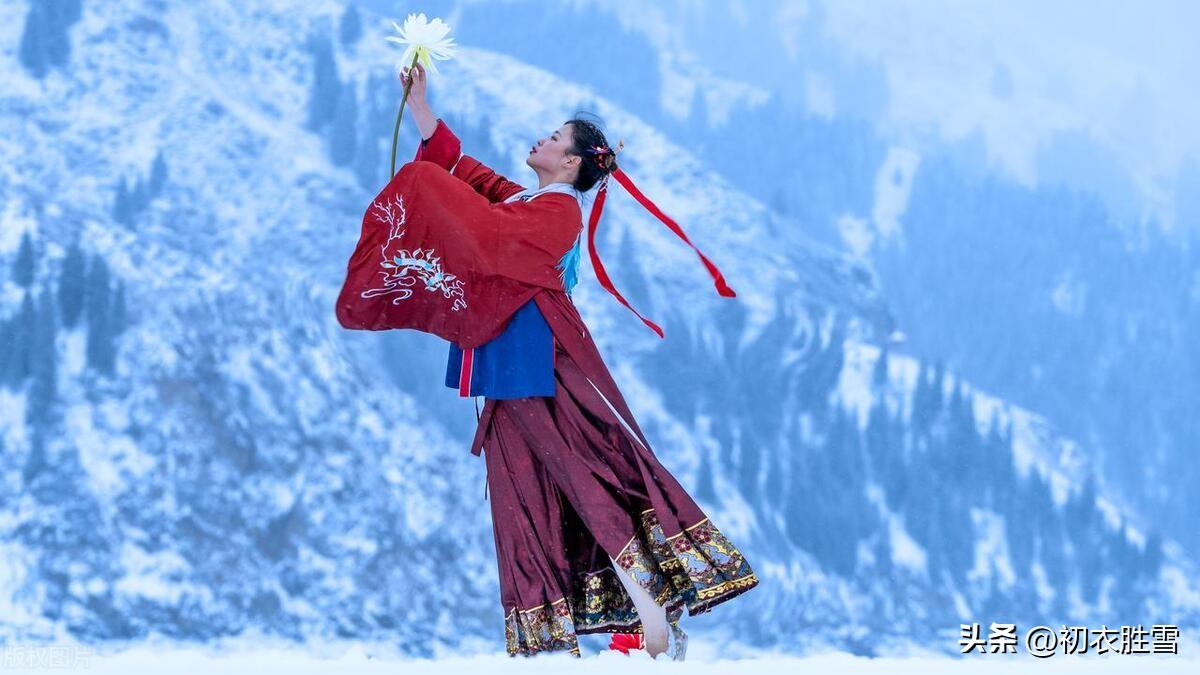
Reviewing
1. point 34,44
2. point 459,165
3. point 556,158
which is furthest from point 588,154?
point 34,44

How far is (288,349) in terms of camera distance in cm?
953

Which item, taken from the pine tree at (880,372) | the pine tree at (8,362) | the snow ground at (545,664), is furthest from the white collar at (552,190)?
the pine tree at (880,372)

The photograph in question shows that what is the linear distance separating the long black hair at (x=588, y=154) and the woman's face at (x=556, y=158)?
11 millimetres

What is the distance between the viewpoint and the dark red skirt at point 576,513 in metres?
2.24

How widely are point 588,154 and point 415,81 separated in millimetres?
358

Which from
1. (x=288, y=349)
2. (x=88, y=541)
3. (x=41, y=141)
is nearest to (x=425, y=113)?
(x=88, y=541)

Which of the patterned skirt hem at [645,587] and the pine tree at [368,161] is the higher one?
the pine tree at [368,161]

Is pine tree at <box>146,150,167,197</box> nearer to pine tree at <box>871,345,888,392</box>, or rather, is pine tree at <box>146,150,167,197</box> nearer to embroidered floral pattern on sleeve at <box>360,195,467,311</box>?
pine tree at <box>871,345,888,392</box>

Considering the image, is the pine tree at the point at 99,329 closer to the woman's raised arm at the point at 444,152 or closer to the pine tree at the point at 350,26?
the pine tree at the point at 350,26

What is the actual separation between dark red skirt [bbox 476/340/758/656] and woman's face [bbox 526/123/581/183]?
33 cm

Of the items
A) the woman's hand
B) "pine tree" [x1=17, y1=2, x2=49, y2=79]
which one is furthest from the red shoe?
"pine tree" [x1=17, y1=2, x2=49, y2=79]

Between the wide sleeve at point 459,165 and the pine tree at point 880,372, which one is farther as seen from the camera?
the pine tree at point 880,372

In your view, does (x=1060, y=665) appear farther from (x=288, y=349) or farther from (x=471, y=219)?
(x=288, y=349)

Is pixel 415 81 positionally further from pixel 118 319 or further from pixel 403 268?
pixel 118 319
